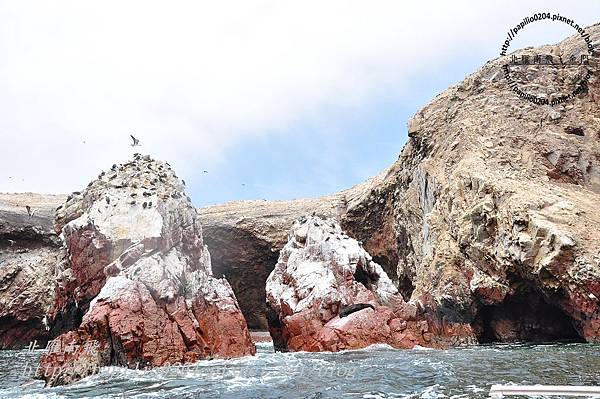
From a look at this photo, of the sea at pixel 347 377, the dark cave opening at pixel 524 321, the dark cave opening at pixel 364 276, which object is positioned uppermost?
the dark cave opening at pixel 364 276

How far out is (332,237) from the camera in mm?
27125

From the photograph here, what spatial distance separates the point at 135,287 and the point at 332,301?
27.9ft

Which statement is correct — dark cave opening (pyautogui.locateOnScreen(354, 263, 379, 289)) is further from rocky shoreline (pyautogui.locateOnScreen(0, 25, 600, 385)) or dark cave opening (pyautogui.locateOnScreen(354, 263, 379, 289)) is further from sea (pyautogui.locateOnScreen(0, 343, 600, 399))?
→ sea (pyautogui.locateOnScreen(0, 343, 600, 399))

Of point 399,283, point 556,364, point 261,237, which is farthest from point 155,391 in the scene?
point 261,237

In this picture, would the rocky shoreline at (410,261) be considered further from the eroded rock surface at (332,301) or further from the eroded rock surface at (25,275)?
the eroded rock surface at (25,275)

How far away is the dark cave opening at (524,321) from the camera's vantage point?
24.0m

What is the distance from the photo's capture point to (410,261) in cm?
3741

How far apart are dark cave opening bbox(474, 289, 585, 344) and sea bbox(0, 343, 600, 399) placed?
589 cm

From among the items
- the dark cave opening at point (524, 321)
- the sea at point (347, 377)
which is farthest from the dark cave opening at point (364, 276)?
the sea at point (347, 377)

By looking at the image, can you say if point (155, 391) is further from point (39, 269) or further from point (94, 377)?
point (39, 269)

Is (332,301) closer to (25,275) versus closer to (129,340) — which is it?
(129,340)

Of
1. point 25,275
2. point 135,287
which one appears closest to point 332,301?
point 135,287

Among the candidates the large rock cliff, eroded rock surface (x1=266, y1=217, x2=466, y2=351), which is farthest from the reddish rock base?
the large rock cliff

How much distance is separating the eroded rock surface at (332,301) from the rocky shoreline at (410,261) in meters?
0.07
